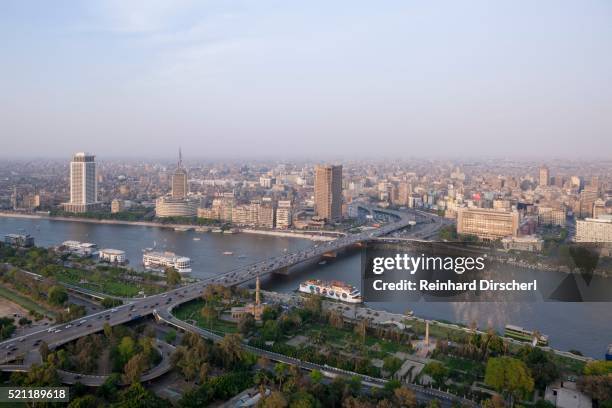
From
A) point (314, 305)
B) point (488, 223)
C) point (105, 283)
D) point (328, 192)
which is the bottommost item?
point (105, 283)

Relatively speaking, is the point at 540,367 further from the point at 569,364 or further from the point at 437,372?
the point at 437,372

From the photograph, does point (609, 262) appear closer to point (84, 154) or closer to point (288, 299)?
point (288, 299)

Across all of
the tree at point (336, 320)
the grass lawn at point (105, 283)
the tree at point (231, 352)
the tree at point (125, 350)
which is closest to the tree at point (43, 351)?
the tree at point (125, 350)

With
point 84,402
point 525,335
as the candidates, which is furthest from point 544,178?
point 84,402

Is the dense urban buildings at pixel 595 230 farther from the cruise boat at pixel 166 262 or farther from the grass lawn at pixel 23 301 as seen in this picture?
the grass lawn at pixel 23 301

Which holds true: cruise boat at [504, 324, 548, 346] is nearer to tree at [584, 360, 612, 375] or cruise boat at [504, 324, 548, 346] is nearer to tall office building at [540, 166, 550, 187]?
tree at [584, 360, 612, 375]

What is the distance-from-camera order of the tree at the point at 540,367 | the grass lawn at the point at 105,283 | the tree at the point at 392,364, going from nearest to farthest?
the tree at the point at 540,367, the tree at the point at 392,364, the grass lawn at the point at 105,283
